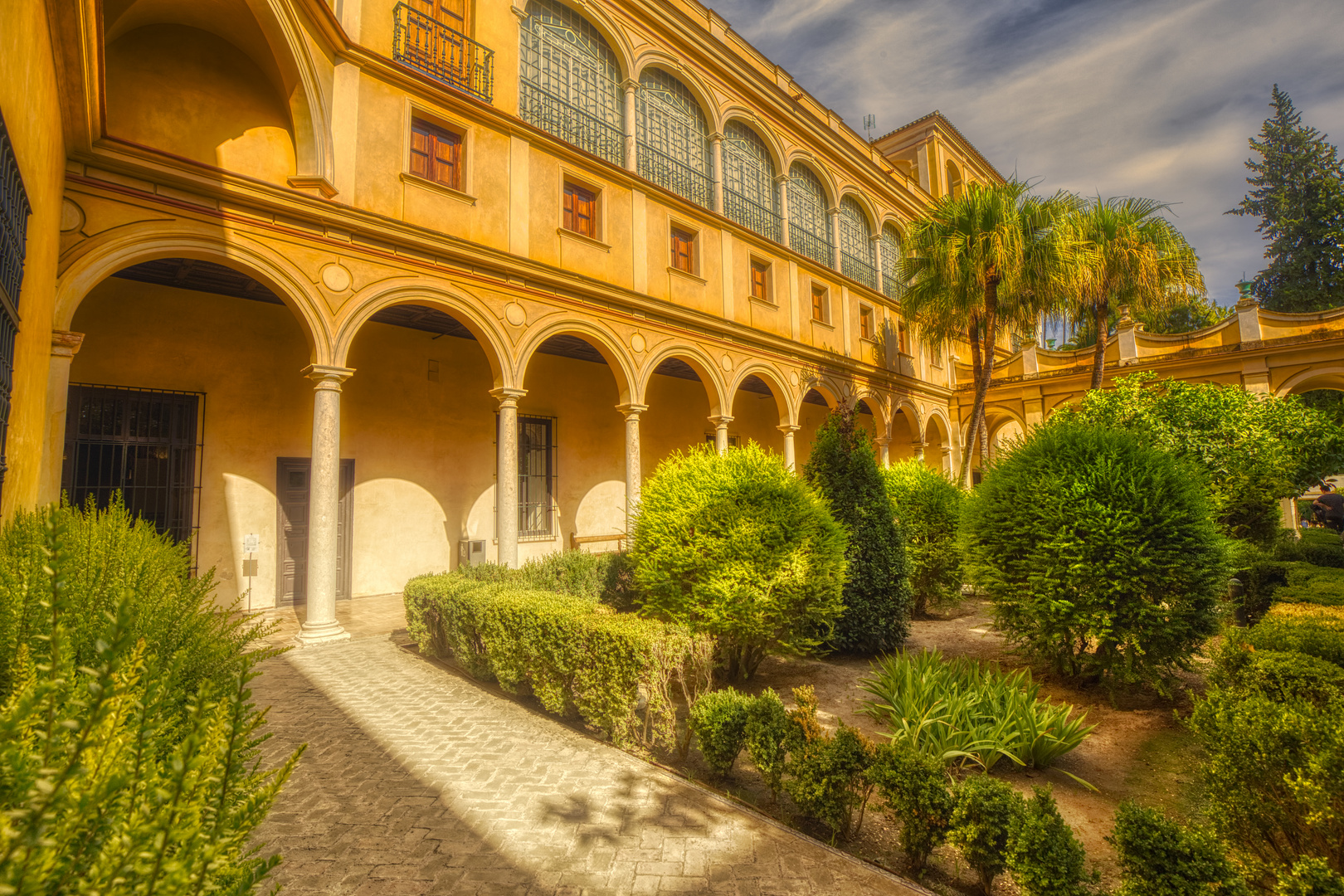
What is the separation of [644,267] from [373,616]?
8.37 metres

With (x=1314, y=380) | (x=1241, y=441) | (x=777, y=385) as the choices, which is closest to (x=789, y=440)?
(x=777, y=385)

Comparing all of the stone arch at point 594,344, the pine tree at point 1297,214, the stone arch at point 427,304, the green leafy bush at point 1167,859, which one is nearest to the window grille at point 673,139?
the stone arch at point 594,344

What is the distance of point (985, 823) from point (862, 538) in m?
4.95

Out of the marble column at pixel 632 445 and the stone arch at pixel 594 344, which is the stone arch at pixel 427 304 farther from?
the marble column at pixel 632 445

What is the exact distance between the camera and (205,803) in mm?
1201

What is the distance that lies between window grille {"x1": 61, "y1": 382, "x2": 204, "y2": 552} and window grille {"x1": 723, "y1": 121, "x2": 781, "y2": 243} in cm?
1207

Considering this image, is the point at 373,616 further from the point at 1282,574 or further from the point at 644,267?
the point at 1282,574

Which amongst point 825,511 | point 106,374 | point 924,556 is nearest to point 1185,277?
point 924,556

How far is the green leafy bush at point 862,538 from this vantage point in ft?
24.6

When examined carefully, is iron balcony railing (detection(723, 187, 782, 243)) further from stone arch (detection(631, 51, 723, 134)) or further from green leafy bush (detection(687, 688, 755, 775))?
green leafy bush (detection(687, 688, 755, 775))

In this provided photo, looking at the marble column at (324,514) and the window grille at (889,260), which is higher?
the window grille at (889,260)

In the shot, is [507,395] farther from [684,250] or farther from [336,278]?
[684,250]

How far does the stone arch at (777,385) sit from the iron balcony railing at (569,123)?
5.66 metres

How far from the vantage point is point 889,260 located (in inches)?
849
